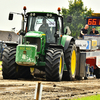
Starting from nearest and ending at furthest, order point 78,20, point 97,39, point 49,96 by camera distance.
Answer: point 49,96 < point 97,39 < point 78,20

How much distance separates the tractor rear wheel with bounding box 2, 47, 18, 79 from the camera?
44.3 feet

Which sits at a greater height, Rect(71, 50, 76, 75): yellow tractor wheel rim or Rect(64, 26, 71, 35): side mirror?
Rect(64, 26, 71, 35): side mirror

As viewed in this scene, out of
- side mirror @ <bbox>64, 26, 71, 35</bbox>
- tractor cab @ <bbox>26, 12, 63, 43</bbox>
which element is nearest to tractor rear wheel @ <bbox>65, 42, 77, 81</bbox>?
side mirror @ <bbox>64, 26, 71, 35</bbox>

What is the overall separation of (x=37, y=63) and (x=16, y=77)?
1078mm

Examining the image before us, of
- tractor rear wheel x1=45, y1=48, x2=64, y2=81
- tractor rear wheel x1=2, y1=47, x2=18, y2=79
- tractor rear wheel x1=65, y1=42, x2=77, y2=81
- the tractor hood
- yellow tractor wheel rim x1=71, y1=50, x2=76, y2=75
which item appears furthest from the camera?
yellow tractor wheel rim x1=71, y1=50, x2=76, y2=75

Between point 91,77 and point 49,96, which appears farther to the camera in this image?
point 91,77

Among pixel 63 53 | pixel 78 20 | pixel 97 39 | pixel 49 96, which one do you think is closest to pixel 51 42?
pixel 63 53

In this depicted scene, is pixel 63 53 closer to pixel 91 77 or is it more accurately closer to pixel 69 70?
pixel 69 70

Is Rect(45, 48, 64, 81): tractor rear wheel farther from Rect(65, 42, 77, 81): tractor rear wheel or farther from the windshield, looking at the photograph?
the windshield

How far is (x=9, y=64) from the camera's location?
13539 mm

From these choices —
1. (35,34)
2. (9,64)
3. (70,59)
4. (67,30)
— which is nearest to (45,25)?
(35,34)

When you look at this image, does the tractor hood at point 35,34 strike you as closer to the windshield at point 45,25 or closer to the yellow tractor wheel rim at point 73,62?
the windshield at point 45,25

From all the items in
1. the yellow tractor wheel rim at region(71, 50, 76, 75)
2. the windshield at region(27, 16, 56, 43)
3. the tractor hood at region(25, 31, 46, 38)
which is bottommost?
the yellow tractor wheel rim at region(71, 50, 76, 75)

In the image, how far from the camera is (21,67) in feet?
47.5
